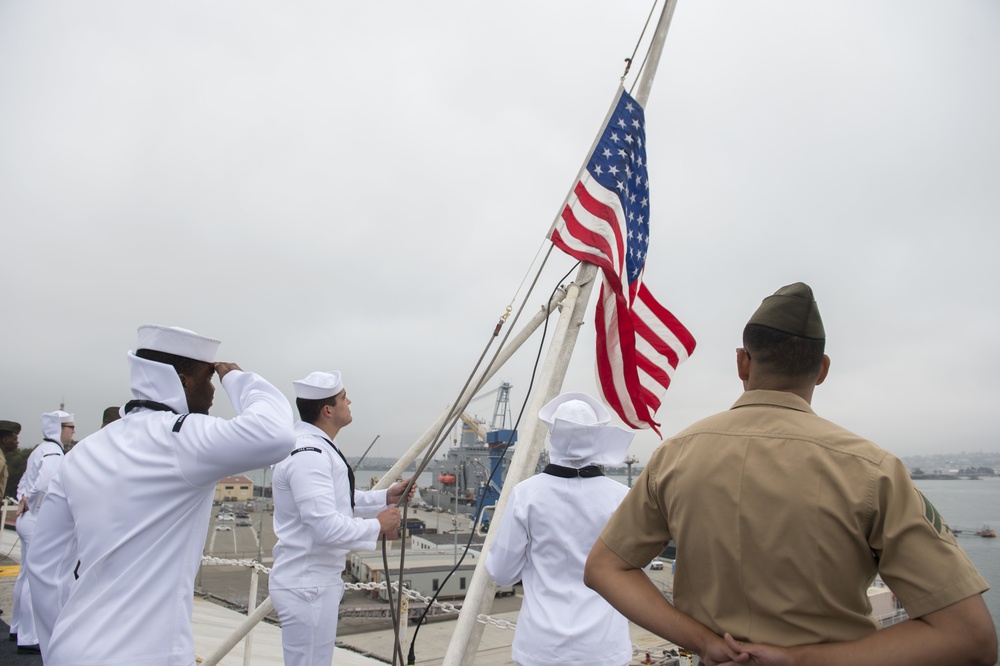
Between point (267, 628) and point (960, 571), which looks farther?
point (267, 628)

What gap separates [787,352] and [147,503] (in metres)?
2.16

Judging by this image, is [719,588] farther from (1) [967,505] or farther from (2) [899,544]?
(1) [967,505]

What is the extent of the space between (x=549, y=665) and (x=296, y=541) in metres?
1.49

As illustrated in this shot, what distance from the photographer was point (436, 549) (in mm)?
39688

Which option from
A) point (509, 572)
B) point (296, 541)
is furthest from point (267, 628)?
point (509, 572)

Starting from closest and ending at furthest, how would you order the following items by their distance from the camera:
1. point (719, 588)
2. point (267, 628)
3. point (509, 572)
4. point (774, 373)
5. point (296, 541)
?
point (719, 588)
point (774, 373)
point (509, 572)
point (296, 541)
point (267, 628)

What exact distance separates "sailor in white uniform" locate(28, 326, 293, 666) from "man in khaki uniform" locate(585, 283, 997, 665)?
140cm

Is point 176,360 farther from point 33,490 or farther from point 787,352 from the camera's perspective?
point 33,490

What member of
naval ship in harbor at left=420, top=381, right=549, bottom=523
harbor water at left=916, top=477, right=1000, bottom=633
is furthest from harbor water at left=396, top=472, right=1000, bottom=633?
naval ship in harbor at left=420, top=381, right=549, bottom=523

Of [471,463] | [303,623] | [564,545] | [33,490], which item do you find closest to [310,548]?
[303,623]

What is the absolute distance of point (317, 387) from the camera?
12.1ft

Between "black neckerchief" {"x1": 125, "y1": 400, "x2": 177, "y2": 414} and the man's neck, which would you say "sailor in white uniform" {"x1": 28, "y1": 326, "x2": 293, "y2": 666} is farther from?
the man's neck

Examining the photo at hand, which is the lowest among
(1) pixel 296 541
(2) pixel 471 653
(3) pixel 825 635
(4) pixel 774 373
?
(2) pixel 471 653

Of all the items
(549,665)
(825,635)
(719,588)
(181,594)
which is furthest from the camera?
(549,665)
